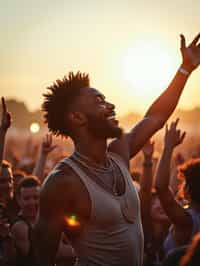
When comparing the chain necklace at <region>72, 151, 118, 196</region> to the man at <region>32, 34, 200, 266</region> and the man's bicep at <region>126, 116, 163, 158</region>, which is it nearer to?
the man at <region>32, 34, 200, 266</region>

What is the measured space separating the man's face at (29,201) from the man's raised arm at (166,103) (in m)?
1.78

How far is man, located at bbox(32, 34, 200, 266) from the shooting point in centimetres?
459

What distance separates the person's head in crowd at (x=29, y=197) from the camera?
6.80 m

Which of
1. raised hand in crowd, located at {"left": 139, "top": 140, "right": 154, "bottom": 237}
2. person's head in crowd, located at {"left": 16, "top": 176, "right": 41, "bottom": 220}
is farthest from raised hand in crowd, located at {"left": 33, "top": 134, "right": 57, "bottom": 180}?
Answer: raised hand in crowd, located at {"left": 139, "top": 140, "right": 154, "bottom": 237}

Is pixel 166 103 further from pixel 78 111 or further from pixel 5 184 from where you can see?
pixel 5 184

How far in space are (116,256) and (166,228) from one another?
3.37 metres

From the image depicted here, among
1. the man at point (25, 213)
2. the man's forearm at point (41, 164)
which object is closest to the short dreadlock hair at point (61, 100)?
the man at point (25, 213)

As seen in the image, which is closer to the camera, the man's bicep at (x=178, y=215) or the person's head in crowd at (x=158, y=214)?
the man's bicep at (x=178, y=215)

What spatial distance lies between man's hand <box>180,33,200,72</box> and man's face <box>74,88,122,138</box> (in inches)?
32.3

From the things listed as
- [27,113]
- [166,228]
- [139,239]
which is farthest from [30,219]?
[27,113]

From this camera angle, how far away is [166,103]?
5.57 metres

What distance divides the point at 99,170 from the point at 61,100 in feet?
2.29

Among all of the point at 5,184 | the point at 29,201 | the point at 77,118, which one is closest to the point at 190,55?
the point at 77,118

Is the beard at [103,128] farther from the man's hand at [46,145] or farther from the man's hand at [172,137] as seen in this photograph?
the man's hand at [46,145]
